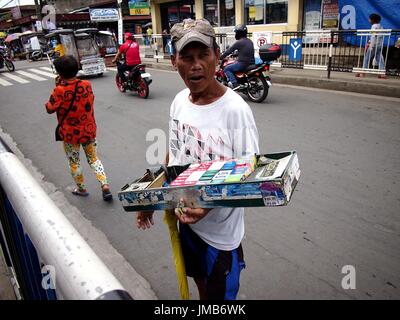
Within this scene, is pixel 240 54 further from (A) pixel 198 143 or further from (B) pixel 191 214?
(B) pixel 191 214

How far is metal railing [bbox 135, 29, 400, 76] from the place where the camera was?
8250 mm

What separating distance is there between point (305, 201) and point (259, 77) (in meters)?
4.48

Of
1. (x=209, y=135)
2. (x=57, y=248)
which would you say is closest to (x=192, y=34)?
(x=209, y=135)

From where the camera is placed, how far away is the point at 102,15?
26.4m

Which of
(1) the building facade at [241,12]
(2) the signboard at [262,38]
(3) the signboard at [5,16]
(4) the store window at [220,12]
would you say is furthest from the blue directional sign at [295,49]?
(3) the signboard at [5,16]

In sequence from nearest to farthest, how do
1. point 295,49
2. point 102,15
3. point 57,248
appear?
point 57,248 → point 295,49 → point 102,15

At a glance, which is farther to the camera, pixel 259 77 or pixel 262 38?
pixel 262 38

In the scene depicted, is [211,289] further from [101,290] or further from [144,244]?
[144,244]

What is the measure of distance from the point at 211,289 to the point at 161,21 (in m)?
19.9

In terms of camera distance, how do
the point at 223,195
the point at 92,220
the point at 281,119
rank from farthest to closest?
the point at 281,119 → the point at 92,220 → the point at 223,195

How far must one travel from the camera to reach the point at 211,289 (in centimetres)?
166

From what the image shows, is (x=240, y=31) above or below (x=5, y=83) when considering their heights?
above

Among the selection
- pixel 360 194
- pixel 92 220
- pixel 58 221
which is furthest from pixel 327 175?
pixel 58 221
